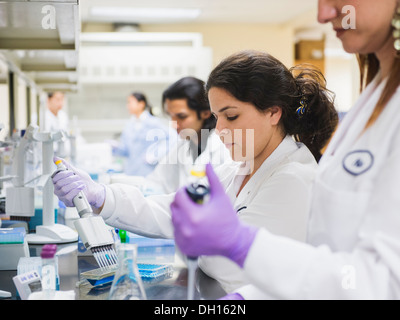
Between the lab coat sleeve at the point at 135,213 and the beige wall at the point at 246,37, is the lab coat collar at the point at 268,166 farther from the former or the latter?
the beige wall at the point at 246,37

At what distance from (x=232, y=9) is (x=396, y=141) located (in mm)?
6217

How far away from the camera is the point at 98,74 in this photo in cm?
679

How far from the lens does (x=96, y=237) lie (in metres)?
1.33

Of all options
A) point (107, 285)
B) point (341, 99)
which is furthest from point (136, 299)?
point (341, 99)

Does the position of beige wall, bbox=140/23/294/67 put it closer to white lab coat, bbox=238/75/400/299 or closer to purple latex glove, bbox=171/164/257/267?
white lab coat, bbox=238/75/400/299

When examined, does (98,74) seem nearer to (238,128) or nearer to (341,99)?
(238,128)

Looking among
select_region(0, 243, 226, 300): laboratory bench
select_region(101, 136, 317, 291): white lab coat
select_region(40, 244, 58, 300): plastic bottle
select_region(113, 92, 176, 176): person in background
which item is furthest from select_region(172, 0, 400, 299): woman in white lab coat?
select_region(113, 92, 176, 176): person in background

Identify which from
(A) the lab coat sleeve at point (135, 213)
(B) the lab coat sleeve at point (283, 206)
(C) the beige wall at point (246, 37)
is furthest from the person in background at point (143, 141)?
(B) the lab coat sleeve at point (283, 206)

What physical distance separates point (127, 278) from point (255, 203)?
1.63 ft

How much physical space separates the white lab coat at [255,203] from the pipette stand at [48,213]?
378mm

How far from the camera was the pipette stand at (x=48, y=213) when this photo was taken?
6.42 feet

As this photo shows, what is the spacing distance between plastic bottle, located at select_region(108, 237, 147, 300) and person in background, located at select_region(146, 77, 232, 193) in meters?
2.00

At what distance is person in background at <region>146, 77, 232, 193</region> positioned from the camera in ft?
10.5

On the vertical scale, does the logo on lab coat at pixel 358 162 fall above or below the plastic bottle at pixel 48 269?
above
